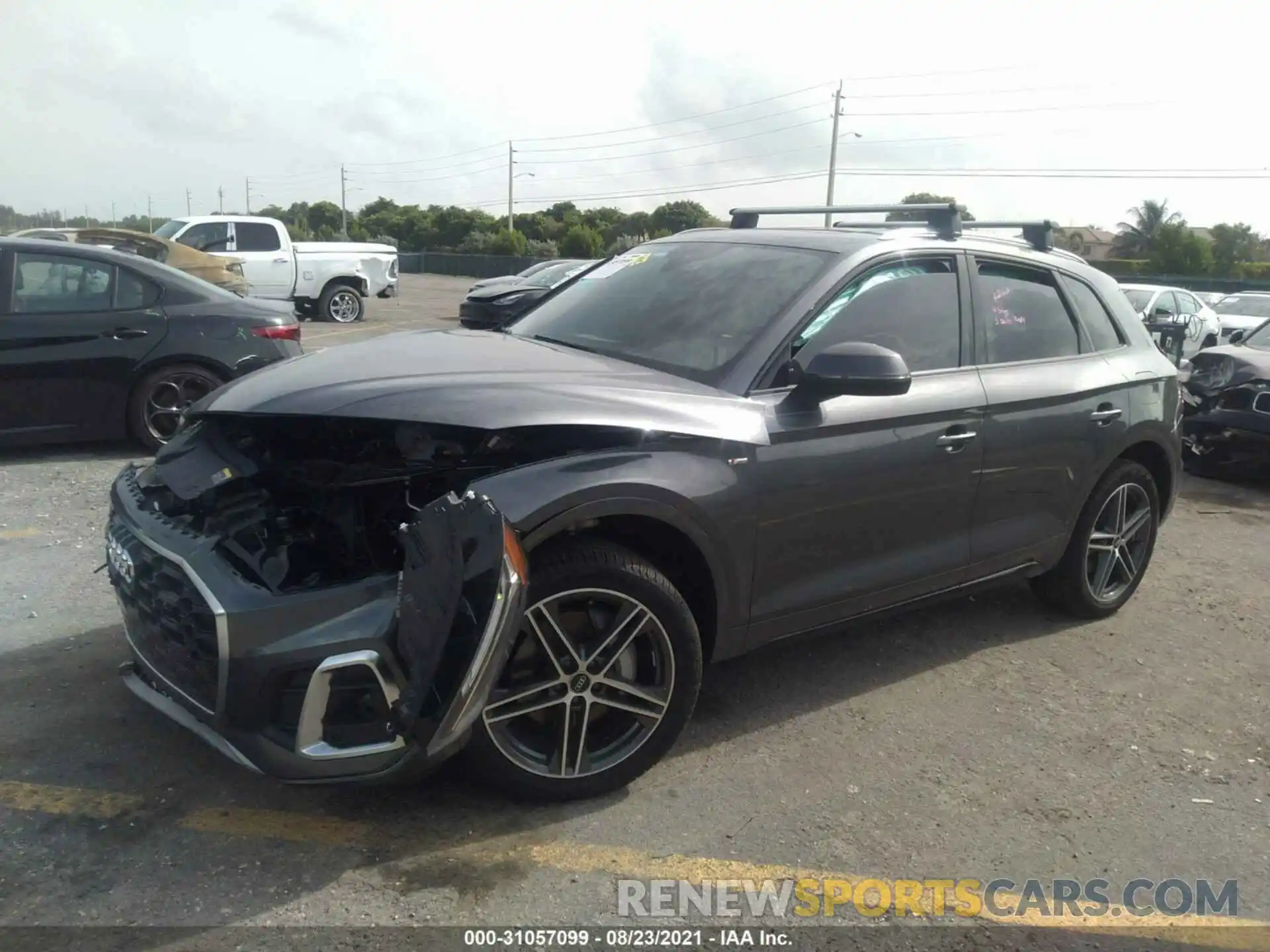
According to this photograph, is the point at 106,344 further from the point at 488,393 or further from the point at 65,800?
the point at 488,393

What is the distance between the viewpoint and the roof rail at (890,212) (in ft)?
14.7

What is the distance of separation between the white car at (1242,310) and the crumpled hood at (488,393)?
62.3 ft

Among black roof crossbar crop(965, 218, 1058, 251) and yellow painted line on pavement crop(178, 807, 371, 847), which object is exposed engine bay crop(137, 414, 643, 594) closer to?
yellow painted line on pavement crop(178, 807, 371, 847)

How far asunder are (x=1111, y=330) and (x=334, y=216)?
355ft

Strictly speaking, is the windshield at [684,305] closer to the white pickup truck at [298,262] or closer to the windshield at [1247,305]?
the white pickup truck at [298,262]

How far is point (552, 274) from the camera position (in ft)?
64.6

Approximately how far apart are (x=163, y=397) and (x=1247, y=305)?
21.3 meters

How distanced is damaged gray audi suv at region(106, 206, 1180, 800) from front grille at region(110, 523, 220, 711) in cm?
1

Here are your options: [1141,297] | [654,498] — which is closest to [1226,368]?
[654,498]

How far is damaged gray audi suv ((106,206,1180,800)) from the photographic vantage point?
9.09ft

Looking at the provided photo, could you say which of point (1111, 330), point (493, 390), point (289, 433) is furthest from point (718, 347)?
point (1111, 330)

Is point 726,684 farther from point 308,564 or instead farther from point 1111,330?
point 1111,330

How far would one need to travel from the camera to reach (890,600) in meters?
4.04

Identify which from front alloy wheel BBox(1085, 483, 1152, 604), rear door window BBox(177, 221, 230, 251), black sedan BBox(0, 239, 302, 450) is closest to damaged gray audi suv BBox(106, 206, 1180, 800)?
front alloy wheel BBox(1085, 483, 1152, 604)
